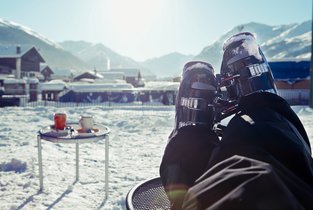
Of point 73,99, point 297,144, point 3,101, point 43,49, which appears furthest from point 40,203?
point 43,49

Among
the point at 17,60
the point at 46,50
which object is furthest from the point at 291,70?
the point at 46,50

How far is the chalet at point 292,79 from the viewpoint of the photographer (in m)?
18.2

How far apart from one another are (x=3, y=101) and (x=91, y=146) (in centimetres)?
1327

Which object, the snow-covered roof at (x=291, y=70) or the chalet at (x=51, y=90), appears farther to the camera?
the chalet at (x=51, y=90)

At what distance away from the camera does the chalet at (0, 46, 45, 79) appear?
3178 centimetres

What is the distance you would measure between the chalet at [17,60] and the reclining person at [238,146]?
105 feet

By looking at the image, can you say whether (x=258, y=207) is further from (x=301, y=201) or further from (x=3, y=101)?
Answer: (x=3, y=101)

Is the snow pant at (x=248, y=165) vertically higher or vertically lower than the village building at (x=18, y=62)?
lower

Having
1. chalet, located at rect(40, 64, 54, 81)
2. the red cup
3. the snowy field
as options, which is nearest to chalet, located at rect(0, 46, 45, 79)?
chalet, located at rect(40, 64, 54, 81)

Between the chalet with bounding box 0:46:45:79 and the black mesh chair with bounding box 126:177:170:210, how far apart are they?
31.8 metres

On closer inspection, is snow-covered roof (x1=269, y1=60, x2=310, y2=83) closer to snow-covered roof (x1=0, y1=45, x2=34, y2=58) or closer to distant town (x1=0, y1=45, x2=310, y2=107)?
distant town (x1=0, y1=45, x2=310, y2=107)

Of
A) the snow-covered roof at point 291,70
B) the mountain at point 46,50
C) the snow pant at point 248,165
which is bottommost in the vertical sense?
the snow pant at point 248,165

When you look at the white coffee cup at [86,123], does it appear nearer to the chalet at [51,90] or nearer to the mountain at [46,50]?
the chalet at [51,90]

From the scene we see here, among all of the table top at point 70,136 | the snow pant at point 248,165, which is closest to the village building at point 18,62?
the table top at point 70,136
